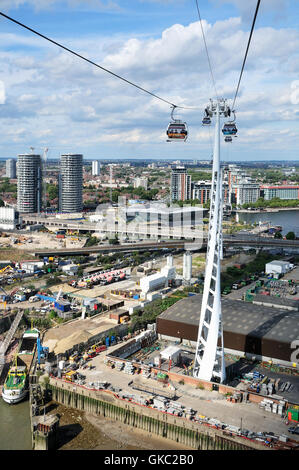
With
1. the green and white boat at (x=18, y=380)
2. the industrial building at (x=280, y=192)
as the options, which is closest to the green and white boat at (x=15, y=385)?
the green and white boat at (x=18, y=380)

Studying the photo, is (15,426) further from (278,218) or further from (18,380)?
(278,218)

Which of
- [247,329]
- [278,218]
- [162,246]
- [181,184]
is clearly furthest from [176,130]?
[181,184]

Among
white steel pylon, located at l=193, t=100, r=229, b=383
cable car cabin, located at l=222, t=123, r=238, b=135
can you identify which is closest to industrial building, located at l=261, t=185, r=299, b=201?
cable car cabin, located at l=222, t=123, r=238, b=135

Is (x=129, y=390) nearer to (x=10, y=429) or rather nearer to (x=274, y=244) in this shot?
(x=10, y=429)

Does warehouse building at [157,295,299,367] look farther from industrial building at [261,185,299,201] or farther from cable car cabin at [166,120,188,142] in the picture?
industrial building at [261,185,299,201]

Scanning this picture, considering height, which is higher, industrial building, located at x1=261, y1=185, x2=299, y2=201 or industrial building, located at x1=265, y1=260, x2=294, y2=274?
industrial building, located at x1=261, y1=185, x2=299, y2=201

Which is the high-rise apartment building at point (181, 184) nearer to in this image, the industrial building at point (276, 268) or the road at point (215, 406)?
the industrial building at point (276, 268)
